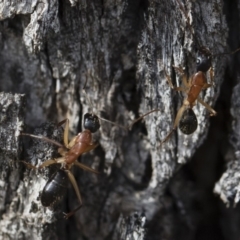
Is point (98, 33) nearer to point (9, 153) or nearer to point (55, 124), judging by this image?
point (55, 124)

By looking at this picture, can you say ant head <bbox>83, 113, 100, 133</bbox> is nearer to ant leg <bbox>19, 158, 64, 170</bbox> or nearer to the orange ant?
the orange ant

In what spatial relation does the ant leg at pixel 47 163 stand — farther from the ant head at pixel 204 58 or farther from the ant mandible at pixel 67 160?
the ant head at pixel 204 58

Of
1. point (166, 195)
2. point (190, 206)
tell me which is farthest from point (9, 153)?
point (190, 206)

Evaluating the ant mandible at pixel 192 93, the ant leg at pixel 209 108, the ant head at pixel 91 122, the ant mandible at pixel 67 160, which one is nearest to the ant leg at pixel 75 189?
the ant mandible at pixel 67 160

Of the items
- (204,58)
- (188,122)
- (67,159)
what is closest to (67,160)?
(67,159)

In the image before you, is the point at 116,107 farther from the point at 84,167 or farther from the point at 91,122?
the point at 84,167

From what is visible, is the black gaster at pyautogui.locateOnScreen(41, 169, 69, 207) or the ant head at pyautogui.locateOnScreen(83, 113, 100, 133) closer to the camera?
the black gaster at pyautogui.locateOnScreen(41, 169, 69, 207)

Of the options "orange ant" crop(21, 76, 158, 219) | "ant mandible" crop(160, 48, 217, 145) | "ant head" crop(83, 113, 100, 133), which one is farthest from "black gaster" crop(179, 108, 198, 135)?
"ant head" crop(83, 113, 100, 133)

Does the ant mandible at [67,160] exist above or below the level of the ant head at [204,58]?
below
